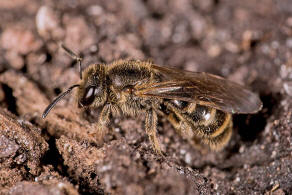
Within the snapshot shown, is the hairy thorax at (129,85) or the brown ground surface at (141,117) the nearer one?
the brown ground surface at (141,117)

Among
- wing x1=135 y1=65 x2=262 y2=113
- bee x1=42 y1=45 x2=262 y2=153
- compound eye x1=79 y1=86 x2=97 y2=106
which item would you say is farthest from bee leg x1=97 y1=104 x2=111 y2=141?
wing x1=135 y1=65 x2=262 y2=113

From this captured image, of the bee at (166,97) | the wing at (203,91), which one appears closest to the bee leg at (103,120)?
the bee at (166,97)

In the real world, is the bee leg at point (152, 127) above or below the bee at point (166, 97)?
below

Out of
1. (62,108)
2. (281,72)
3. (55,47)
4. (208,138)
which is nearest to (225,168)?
(208,138)

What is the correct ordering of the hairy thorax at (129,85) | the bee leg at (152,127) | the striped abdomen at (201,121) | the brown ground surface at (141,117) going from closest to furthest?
1. the brown ground surface at (141,117)
2. the bee leg at (152,127)
3. the hairy thorax at (129,85)
4. the striped abdomen at (201,121)

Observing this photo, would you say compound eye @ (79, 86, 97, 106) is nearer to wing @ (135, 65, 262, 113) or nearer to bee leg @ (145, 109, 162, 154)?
wing @ (135, 65, 262, 113)

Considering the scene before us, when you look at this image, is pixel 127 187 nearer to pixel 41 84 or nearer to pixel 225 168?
pixel 225 168

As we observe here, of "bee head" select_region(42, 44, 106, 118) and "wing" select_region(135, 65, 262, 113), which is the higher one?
"wing" select_region(135, 65, 262, 113)

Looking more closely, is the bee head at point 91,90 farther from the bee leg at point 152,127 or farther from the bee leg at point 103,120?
the bee leg at point 152,127

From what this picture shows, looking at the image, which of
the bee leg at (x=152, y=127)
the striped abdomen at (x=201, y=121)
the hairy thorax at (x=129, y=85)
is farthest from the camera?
the striped abdomen at (x=201, y=121)
